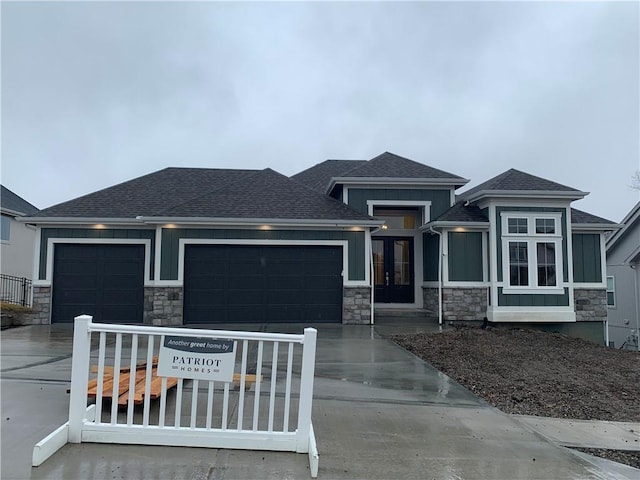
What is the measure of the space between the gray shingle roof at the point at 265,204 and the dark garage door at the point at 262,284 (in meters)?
0.95

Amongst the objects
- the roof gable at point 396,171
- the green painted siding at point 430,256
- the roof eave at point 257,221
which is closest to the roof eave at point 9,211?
the roof eave at point 257,221

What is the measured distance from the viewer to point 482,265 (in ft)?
42.1

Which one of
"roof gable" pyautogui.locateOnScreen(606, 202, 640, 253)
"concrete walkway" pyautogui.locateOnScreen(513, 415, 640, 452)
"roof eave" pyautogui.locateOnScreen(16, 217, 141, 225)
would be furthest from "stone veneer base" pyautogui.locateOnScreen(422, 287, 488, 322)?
"roof eave" pyautogui.locateOnScreen(16, 217, 141, 225)

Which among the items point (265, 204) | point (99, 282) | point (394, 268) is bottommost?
point (99, 282)

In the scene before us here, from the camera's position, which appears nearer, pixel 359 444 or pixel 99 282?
pixel 359 444

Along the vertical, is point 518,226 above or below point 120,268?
above

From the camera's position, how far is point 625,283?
18.0 meters

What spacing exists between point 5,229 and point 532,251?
65.7 ft

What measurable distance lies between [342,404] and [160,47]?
14098 mm

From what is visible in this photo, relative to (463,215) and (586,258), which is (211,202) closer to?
(463,215)

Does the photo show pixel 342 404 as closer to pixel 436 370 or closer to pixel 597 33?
pixel 436 370

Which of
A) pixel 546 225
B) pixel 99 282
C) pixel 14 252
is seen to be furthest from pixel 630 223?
pixel 14 252

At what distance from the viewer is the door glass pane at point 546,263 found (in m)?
12.3

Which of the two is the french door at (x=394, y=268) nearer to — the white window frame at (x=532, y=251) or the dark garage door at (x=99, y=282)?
the white window frame at (x=532, y=251)
